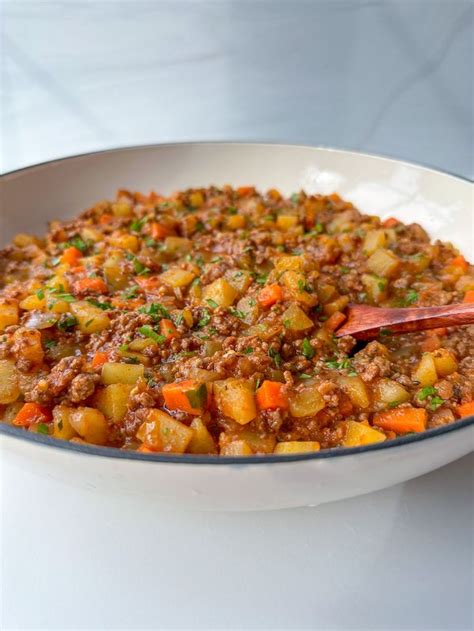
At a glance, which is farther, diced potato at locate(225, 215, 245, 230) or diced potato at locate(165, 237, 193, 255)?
diced potato at locate(225, 215, 245, 230)

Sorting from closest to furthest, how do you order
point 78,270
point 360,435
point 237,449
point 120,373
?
1. point 237,449
2. point 360,435
3. point 120,373
4. point 78,270

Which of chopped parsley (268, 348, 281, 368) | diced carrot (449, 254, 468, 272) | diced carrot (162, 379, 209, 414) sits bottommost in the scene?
diced carrot (162, 379, 209, 414)

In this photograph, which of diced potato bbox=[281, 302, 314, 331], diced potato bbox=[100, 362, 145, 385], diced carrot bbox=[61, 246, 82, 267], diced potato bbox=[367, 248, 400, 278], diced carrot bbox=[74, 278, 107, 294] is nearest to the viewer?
diced potato bbox=[100, 362, 145, 385]

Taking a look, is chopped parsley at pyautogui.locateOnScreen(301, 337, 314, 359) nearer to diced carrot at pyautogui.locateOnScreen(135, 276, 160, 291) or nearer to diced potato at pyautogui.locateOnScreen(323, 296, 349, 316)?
diced potato at pyautogui.locateOnScreen(323, 296, 349, 316)

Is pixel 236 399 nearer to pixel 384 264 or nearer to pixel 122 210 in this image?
pixel 384 264

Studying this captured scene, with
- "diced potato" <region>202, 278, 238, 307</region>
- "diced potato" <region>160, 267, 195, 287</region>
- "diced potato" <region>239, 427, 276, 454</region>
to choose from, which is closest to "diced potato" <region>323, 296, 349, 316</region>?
"diced potato" <region>202, 278, 238, 307</region>

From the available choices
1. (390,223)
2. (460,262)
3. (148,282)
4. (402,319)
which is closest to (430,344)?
(402,319)
